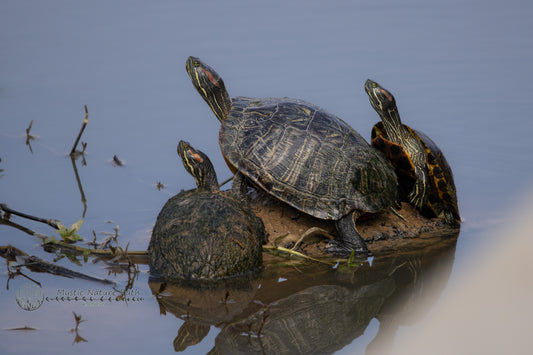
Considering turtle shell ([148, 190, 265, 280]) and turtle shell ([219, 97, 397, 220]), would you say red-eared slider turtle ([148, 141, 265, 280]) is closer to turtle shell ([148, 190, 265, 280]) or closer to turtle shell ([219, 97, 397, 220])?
turtle shell ([148, 190, 265, 280])

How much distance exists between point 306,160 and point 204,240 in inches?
50.7

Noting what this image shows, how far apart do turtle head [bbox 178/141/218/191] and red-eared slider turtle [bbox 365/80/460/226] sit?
179cm

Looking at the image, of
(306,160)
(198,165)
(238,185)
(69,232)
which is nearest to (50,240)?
(69,232)

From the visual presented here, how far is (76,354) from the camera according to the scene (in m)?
4.11

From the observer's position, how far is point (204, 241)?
5.11 metres

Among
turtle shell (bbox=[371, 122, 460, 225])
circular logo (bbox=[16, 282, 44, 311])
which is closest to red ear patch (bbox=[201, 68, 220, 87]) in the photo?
turtle shell (bbox=[371, 122, 460, 225])

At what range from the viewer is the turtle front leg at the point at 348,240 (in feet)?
19.1

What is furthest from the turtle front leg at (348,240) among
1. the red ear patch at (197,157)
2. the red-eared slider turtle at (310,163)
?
the red ear patch at (197,157)

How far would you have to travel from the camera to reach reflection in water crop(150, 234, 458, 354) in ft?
14.4

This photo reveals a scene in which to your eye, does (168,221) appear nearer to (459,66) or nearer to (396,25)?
(459,66)

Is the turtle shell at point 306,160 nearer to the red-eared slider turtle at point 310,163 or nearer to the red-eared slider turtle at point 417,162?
the red-eared slider turtle at point 310,163

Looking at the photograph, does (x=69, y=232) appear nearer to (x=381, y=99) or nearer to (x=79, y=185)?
(x=79, y=185)

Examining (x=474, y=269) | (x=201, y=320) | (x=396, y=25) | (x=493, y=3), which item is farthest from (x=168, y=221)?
(x=493, y=3)

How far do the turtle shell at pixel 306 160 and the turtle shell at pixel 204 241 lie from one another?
1.80 feet
